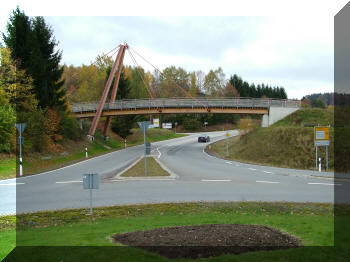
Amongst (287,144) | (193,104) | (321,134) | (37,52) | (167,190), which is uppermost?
(37,52)

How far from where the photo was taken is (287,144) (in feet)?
99.6

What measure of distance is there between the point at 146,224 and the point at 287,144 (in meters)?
25.1

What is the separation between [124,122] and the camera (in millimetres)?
55906

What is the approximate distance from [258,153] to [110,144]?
80.1 ft

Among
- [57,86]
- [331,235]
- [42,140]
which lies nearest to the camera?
[331,235]

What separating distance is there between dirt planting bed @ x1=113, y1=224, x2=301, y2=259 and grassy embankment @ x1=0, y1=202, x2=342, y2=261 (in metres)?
0.35

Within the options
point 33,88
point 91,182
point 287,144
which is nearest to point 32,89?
point 33,88

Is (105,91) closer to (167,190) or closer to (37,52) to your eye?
(37,52)

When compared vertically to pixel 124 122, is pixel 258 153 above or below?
below

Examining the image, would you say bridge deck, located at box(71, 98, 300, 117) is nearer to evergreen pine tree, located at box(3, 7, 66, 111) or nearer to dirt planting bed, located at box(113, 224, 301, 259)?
evergreen pine tree, located at box(3, 7, 66, 111)

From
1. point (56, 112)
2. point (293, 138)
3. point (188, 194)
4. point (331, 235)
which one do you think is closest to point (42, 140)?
point (56, 112)

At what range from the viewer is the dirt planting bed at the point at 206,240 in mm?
5496

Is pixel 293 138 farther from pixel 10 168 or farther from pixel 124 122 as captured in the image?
pixel 124 122

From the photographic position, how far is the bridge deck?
4112 cm
